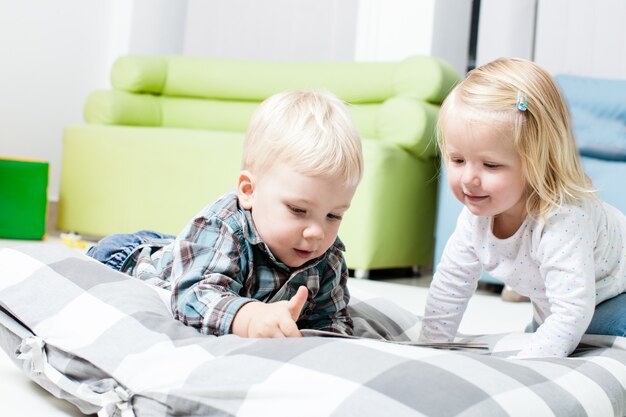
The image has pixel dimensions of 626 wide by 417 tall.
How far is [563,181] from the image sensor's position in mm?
1249

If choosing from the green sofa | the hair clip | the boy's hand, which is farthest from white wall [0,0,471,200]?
the boy's hand

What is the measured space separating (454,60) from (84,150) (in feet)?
5.63

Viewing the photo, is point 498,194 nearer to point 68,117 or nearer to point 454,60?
point 454,60

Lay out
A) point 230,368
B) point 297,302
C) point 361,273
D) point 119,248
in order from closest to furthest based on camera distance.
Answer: point 230,368
point 297,302
point 119,248
point 361,273

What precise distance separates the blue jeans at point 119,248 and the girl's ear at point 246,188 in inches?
14.3

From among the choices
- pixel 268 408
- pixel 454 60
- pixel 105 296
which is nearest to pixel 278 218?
pixel 105 296

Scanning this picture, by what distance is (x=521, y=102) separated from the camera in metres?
1.21

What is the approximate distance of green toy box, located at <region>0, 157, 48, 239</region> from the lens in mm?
3373

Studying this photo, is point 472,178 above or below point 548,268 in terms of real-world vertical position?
above

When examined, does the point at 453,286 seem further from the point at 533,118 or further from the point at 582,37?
the point at 582,37

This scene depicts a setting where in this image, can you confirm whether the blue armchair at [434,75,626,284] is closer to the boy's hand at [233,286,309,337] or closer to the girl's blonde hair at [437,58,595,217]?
the girl's blonde hair at [437,58,595,217]

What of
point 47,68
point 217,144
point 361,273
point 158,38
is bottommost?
point 361,273

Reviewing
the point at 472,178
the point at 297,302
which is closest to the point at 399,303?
the point at 472,178

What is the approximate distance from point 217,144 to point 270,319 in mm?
2209
